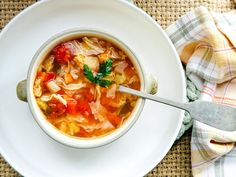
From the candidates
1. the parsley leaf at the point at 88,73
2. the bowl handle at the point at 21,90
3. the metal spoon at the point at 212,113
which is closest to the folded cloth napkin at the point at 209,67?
the metal spoon at the point at 212,113

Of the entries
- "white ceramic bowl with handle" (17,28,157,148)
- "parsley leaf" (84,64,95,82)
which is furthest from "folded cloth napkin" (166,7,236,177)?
"parsley leaf" (84,64,95,82)

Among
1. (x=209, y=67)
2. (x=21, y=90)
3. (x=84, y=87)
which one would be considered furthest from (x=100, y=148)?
(x=209, y=67)

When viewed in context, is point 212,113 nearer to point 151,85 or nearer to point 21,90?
point 151,85

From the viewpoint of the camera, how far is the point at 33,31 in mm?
1722

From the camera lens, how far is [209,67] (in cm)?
189

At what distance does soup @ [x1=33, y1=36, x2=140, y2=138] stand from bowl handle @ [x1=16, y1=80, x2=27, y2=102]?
Result: 4cm

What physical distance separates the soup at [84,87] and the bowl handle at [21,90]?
4cm

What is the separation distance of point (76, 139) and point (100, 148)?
0.32ft

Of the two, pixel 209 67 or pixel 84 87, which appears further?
pixel 209 67

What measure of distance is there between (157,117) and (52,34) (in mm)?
405

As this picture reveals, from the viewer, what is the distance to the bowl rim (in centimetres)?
165

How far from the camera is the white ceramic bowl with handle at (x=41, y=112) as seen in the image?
64.8 inches

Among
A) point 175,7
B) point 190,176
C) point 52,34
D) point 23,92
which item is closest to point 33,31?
point 52,34

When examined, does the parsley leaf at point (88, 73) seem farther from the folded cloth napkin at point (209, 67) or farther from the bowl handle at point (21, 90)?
the folded cloth napkin at point (209, 67)
